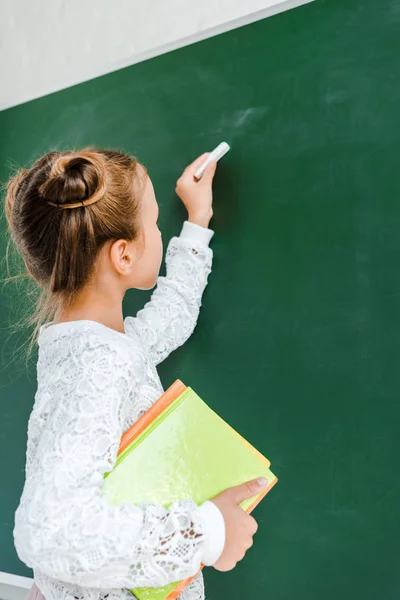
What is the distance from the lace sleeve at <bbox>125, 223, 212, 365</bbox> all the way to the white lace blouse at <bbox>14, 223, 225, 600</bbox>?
0.27 meters

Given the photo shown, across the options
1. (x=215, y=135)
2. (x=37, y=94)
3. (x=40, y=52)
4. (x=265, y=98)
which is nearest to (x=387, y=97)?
(x=265, y=98)

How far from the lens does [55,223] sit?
86 centimetres

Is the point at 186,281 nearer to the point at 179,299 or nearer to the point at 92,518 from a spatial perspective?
the point at 179,299

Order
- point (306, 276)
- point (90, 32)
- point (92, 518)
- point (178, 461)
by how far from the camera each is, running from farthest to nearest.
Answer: point (90, 32) → point (306, 276) → point (178, 461) → point (92, 518)

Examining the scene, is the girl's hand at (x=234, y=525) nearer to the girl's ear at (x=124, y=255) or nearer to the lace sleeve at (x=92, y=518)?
the lace sleeve at (x=92, y=518)

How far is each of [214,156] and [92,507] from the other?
70 cm

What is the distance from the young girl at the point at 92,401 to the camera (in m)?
0.69

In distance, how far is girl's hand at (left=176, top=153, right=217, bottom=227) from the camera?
1.12 meters

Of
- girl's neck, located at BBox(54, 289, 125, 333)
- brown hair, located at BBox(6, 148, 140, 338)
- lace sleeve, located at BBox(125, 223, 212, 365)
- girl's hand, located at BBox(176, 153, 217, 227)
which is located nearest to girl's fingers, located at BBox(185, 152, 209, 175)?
girl's hand, located at BBox(176, 153, 217, 227)

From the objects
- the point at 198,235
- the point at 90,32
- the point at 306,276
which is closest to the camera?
the point at 306,276

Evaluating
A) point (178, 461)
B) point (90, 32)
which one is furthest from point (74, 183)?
point (90, 32)

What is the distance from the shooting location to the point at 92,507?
71cm

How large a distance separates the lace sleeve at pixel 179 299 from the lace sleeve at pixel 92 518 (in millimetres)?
354

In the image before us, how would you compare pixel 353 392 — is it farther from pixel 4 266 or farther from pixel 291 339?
pixel 4 266
